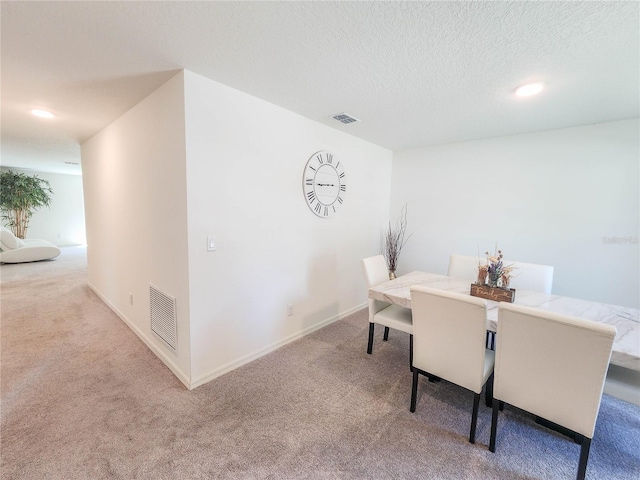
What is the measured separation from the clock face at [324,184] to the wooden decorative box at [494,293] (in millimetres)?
1671

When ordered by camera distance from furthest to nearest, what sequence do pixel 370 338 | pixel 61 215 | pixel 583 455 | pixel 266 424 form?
1. pixel 61 215
2. pixel 370 338
3. pixel 266 424
4. pixel 583 455

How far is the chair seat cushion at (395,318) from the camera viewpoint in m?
2.34

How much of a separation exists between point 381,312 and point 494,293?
95cm

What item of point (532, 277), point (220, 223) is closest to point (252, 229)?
point (220, 223)

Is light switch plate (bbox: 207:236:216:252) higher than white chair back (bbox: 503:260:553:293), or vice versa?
light switch plate (bbox: 207:236:216:252)

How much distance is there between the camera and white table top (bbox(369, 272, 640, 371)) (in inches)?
52.2

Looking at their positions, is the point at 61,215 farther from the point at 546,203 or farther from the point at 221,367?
the point at 546,203

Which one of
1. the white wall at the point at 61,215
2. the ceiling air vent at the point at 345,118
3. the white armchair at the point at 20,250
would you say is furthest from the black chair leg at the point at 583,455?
the white wall at the point at 61,215

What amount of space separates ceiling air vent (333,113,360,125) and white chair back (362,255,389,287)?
1.43 metres

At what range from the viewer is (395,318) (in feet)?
8.02

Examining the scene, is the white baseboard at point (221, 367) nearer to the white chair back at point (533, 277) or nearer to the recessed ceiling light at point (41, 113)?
the white chair back at point (533, 277)

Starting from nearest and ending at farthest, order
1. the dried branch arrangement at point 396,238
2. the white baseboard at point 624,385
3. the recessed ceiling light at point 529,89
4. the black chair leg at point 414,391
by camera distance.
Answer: the white baseboard at point 624,385 → the black chair leg at point 414,391 → the recessed ceiling light at point 529,89 → the dried branch arrangement at point 396,238

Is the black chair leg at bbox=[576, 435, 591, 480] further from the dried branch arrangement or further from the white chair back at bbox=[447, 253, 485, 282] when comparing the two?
the dried branch arrangement

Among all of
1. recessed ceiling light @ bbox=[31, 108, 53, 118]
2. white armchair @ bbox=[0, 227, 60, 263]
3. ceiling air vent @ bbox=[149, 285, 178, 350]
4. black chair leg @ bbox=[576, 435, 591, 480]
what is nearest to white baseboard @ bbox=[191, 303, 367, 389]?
ceiling air vent @ bbox=[149, 285, 178, 350]
